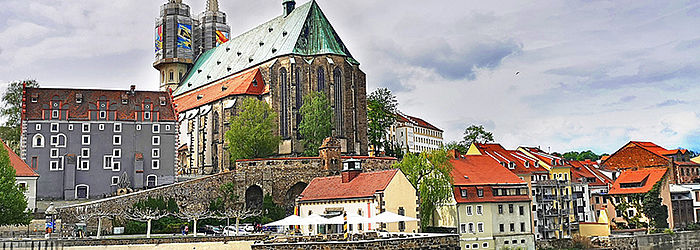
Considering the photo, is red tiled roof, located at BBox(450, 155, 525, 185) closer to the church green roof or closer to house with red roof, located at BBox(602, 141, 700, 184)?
the church green roof

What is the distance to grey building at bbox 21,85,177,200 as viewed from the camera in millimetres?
67312

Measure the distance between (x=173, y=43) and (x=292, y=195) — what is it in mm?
55248

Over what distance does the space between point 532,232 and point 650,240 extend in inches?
553

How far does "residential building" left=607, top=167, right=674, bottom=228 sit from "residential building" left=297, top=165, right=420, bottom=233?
32096 millimetres

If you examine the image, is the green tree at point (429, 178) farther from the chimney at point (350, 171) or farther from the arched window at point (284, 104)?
the arched window at point (284, 104)

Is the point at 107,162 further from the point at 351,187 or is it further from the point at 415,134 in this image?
the point at 415,134

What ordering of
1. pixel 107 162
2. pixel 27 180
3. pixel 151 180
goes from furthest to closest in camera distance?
1. pixel 151 180
2. pixel 107 162
3. pixel 27 180

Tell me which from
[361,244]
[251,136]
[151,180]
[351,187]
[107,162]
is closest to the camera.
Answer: [361,244]

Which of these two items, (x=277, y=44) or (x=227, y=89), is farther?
(x=227, y=89)

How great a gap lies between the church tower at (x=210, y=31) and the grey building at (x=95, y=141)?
47.1 meters

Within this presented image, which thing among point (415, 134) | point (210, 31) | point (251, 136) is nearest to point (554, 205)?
point (251, 136)

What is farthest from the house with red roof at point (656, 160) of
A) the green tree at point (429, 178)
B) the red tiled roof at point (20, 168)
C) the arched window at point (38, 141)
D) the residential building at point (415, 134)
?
the arched window at point (38, 141)

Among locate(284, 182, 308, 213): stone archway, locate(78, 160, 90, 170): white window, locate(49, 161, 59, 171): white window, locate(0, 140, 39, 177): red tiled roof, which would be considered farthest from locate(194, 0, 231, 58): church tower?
locate(0, 140, 39, 177): red tiled roof

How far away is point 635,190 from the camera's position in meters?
74.5
